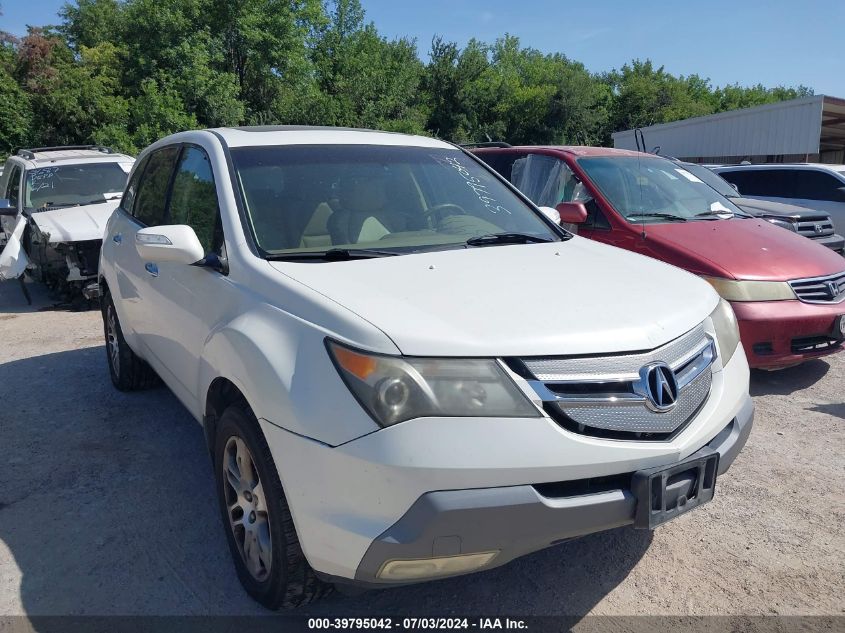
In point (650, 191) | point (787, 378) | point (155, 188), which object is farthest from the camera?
point (650, 191)

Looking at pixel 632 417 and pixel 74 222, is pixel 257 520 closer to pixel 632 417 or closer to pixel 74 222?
pixel 632 417

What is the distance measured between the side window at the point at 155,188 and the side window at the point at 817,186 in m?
10.6

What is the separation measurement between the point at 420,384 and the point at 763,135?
81.4 ft

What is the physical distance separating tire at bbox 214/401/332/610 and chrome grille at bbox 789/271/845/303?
13.7 feet

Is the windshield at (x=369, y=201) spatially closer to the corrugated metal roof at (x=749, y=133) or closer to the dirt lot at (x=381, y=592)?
the dirt lot at (x=381, y=592)

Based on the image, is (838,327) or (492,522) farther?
(838,327)

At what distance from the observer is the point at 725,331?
9.49ft

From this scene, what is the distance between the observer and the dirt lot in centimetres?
278

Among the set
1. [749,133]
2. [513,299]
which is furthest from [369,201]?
[749,133]

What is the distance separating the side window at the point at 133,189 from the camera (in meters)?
4.84

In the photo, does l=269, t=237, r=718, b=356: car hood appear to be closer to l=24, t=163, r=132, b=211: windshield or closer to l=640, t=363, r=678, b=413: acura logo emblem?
l=640, t=363, r=678, b=413: acura logo emblem

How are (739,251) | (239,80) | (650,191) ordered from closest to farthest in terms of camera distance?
(739,251) → (650,191) → (239,80)

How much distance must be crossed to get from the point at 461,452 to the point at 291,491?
0.60 meters

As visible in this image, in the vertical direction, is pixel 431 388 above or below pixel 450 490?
above
